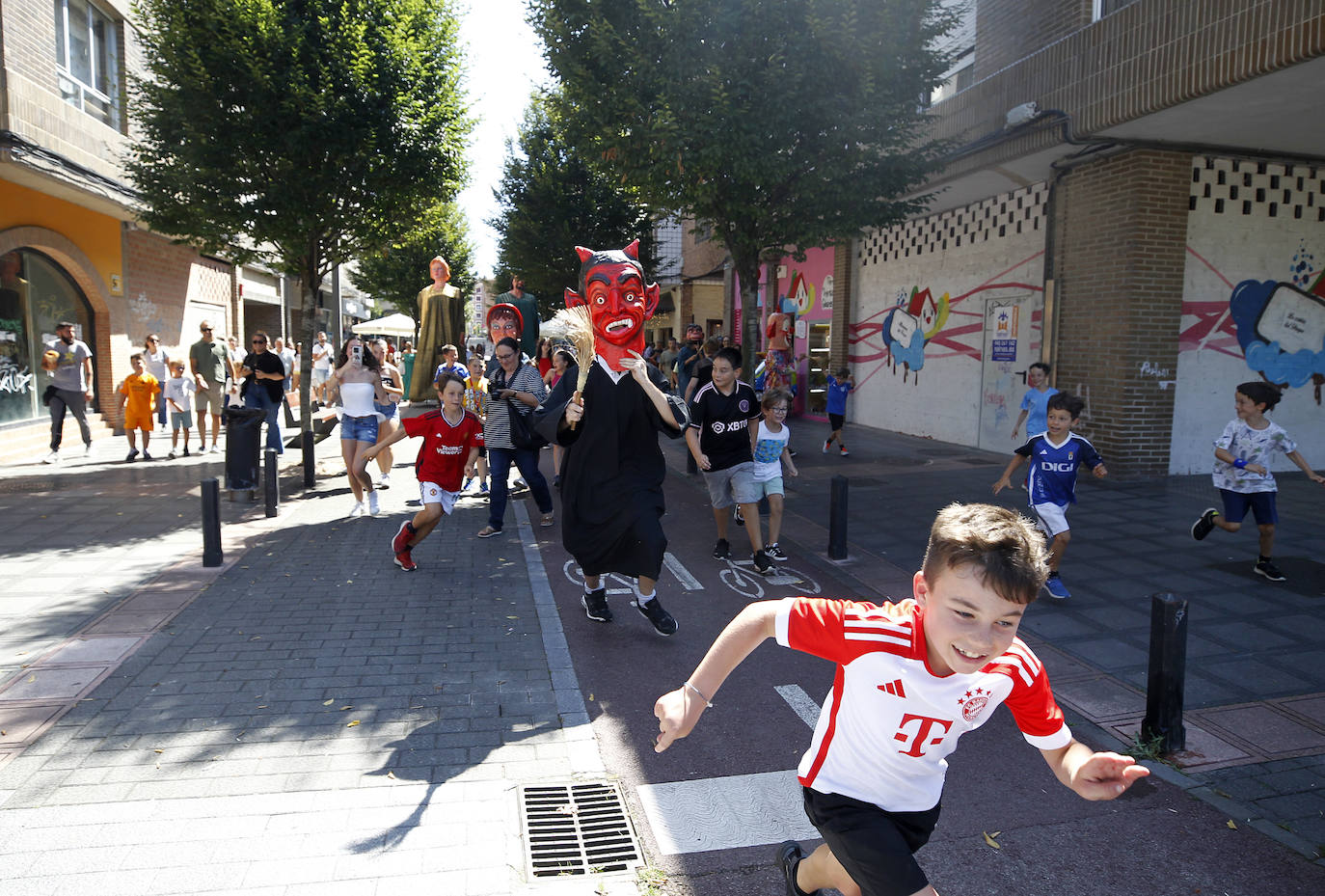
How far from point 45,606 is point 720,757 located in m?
4.99

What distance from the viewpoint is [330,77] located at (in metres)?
9.98

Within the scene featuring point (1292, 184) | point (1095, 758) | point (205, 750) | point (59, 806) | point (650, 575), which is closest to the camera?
point (1095, 758)

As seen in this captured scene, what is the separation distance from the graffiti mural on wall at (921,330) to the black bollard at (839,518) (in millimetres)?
6834

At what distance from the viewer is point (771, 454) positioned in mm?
7250

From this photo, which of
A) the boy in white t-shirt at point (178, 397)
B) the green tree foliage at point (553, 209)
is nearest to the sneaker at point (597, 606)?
the boy in white t-shirt at point (178, 397)

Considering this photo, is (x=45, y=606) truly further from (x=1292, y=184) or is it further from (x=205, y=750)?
(x=1292, y=184)

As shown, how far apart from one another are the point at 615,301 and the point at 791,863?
133 inches

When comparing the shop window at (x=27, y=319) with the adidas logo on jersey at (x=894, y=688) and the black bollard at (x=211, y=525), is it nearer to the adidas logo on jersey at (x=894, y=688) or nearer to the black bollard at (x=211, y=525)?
the black bollard at (x=211, y=525)

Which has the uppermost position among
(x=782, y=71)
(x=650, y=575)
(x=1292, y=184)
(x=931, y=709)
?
(x=782, y=71)

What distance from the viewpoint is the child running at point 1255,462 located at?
6445 millimetres

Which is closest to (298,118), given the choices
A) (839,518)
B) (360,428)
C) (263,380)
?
(263,380)

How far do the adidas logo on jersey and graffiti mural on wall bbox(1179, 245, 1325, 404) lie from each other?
10701mm

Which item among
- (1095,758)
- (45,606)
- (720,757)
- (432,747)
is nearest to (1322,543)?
(720,757)

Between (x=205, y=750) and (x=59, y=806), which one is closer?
(x=59, y=806)
